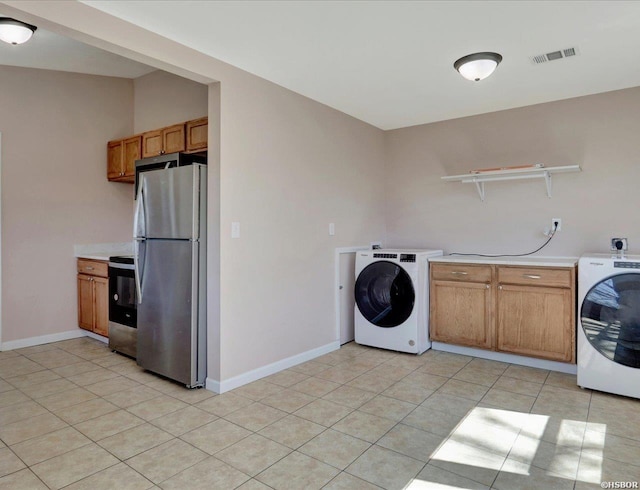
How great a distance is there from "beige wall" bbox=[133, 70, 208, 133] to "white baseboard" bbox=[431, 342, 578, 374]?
126 inches

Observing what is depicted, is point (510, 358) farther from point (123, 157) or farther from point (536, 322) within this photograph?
point (123, 157)

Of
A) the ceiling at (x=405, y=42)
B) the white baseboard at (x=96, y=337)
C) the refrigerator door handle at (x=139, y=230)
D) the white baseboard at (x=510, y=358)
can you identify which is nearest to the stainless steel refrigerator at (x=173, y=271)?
the refrigerator door handle at (x=139, y=230)

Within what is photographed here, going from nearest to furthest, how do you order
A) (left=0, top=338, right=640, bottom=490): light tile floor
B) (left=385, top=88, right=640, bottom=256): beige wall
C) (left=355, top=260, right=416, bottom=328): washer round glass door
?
(left=0, top=338, right=640, bottom=490): light tile floor < (left=385, top=88, right=640, bottom=256): beige wall < (left=355, top=260, right=416, bottom=328): washer round glass door

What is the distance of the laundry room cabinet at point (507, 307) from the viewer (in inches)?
125

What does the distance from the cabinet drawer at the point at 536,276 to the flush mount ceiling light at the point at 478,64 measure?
1569mm

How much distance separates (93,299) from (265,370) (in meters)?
2.15

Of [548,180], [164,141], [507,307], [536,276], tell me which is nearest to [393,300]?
[507,307]

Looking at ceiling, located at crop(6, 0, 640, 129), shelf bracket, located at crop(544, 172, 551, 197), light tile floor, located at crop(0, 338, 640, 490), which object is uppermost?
ceiling, located at crop(6, 0, 640, 129)

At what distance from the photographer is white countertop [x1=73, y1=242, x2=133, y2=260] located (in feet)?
14.0

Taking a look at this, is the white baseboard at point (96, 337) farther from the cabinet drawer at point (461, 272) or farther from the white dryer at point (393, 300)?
the cabinet drawer at point (461, 272)

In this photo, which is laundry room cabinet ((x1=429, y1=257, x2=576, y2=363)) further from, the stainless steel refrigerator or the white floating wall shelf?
the stainless steel refrigerator

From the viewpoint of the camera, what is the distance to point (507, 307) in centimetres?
344

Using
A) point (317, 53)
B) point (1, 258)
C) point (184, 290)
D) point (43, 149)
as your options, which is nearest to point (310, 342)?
point (184, 290)

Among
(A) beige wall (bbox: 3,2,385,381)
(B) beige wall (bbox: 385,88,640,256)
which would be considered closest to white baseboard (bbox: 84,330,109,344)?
(A) beige wall (bbox: 3,2,385,381)
